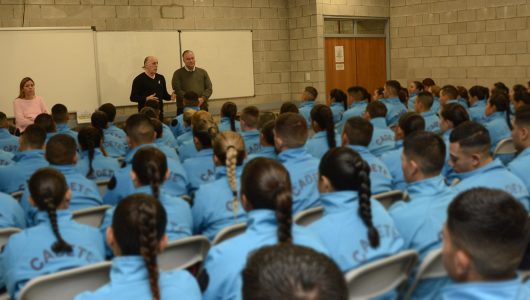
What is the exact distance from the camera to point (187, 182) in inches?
141

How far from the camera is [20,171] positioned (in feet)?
12.2

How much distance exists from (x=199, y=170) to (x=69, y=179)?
86 cm

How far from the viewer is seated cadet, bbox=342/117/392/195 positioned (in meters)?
3.24

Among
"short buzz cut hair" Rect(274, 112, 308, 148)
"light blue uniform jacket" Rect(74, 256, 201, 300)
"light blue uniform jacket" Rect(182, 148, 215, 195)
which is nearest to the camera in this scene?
"light blue uniform jacket" Rect(74, 256, 201, 300)

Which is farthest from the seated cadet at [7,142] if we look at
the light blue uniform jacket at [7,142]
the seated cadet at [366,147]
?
the seated cadet at [366,147]

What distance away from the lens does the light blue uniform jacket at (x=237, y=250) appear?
181 cm

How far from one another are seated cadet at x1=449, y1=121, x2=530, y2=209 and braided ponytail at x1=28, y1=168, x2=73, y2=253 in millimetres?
1738

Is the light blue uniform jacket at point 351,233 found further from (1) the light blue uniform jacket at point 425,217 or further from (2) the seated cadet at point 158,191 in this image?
(2) the seated cadet at point 158,191

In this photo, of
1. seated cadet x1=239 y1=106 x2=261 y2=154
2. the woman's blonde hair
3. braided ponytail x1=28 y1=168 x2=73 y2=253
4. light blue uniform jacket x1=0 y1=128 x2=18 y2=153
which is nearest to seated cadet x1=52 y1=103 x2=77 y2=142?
light blue uniform jacket x1=0 y1=128 x2=18 y2=153

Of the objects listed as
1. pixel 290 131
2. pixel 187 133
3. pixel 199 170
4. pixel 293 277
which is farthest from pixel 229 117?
pixel 293 277

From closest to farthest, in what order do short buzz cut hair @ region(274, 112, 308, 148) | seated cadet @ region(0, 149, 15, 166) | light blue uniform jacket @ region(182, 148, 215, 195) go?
short buzz cut hair @ region(274, 112, 308, 148) < light blue uniform jacket @ region(182, 148, 215, 195) < seated cadet @ region(0, 149, 15, 166)

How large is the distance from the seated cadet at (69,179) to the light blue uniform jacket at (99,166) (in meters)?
0.65

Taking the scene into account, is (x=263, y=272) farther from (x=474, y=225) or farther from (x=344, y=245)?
(x=344, y=245)

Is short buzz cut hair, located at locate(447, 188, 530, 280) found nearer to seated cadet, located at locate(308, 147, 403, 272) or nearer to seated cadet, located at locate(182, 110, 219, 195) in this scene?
seated cadet, located at locate(308, 147, 403, 272)
